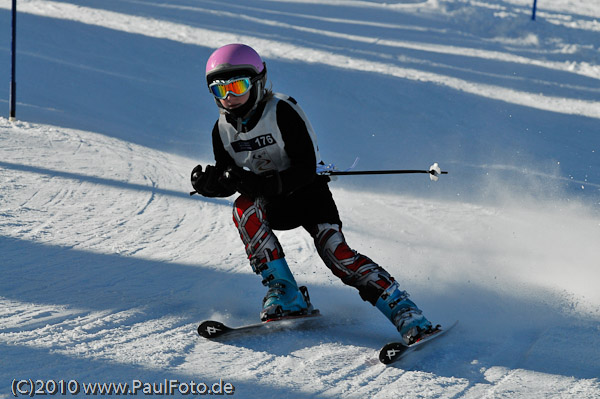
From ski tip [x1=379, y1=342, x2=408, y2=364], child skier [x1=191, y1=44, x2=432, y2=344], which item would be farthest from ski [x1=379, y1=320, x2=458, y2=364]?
child skier [x1=191, y1=44, x2=432, y2=344]

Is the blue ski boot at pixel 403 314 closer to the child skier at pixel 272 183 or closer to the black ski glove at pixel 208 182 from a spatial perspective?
the child skier at pixel 272 183

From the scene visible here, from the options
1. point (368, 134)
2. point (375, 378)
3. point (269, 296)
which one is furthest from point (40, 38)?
point (375, 378)

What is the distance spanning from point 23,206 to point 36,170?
1.11 meters

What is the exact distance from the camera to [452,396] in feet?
11.0

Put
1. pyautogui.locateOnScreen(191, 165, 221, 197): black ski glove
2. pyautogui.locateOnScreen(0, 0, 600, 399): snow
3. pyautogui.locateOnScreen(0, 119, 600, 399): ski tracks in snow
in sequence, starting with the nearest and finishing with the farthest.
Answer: pyautogui.locateOnScreen(0, 119, 600, 399): ski tracks in snow
pyautogui.locateOnScreen(0, 0, 600, 399): snow
pyautogui.locateOnScreen(191, 165, 221, 197): black ski glove

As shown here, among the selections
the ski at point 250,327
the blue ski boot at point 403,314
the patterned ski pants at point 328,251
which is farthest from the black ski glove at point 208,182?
the blue ski boot at point 403,314

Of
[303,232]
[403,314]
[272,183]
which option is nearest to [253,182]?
[272,183]

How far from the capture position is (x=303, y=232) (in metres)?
6.26

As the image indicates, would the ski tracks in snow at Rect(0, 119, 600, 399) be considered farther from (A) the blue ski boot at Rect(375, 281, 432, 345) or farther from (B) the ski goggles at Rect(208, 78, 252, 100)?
(B) the ski goggles at Rect(208, 78, 252, 100)

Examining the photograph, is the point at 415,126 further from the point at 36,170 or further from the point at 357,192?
the point at 36,170

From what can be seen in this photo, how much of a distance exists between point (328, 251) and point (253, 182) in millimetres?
570

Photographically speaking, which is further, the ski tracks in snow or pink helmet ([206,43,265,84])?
pink helmet ([206,43,265,84])

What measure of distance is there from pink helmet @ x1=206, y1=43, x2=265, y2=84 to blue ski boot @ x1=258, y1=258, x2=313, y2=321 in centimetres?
108

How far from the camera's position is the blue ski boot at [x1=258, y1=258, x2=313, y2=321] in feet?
13.4
